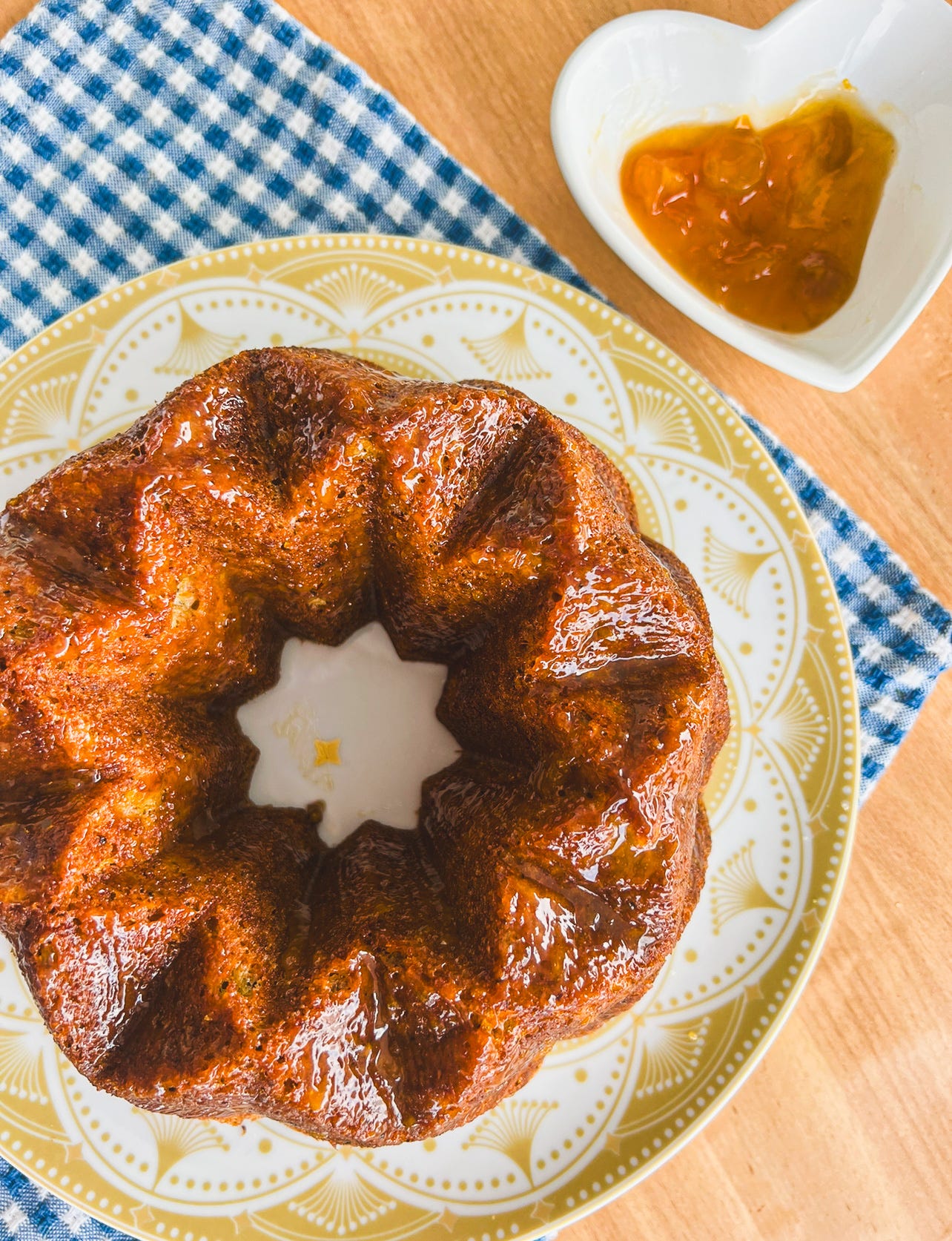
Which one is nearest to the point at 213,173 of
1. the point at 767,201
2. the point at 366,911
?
the point at 767,201

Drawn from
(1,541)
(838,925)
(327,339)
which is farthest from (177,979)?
(838,925)

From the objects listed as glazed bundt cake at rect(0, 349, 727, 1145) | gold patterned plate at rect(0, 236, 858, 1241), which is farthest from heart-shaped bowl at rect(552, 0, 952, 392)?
glazed bundt cake at rect(0, 349, 727, 1145)

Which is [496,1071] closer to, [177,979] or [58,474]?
[177,979]

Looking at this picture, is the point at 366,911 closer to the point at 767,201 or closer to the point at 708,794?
the point at 708,794

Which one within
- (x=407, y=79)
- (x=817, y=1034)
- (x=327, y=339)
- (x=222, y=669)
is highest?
(x=407, y=79)

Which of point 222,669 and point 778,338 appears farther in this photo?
point 778,338

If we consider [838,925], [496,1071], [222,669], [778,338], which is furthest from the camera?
[838,925]

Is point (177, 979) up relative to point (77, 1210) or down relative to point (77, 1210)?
up

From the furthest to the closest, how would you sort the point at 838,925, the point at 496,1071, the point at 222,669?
the point at 838,925 < the point at 222,669 < the point at 496,1071

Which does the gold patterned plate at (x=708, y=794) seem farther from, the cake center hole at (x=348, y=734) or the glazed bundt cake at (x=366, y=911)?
the cake center hole at (x=348, y=734)
